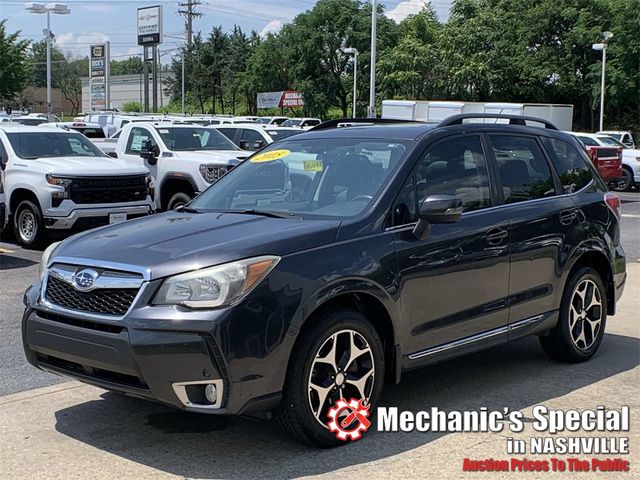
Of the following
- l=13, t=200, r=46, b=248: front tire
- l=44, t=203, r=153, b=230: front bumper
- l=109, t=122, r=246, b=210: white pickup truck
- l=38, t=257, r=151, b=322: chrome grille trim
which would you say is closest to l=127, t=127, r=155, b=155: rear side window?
l=109, t=122, r=246, b=210: white pickup truck

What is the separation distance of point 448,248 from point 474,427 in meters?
1.07

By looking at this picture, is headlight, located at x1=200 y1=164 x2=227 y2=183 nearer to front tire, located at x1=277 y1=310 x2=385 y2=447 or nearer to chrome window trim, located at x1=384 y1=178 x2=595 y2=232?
chrome window trim, located at x1=384 y1=178 x2=595 y2=232

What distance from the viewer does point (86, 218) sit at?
40.5 ft

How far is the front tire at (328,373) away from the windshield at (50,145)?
32.3 ft

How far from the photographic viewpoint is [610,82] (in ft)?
152

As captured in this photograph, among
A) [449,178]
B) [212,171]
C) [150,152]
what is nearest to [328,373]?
[449,178]

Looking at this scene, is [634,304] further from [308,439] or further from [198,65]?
[198,65]

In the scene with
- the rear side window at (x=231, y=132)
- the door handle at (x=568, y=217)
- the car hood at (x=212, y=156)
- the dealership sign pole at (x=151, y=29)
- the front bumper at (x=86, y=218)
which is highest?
the dealership sign pole at (x=151, y=29)

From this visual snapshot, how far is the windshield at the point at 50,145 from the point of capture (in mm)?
13234

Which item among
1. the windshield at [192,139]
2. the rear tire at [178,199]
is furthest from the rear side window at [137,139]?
the rear tire at [178,199]

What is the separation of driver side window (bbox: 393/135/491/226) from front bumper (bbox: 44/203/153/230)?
26.0ft

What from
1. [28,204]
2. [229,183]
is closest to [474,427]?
[229,183]

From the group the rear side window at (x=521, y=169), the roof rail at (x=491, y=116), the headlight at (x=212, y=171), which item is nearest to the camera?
the roof rail at (x=491, y=116)
